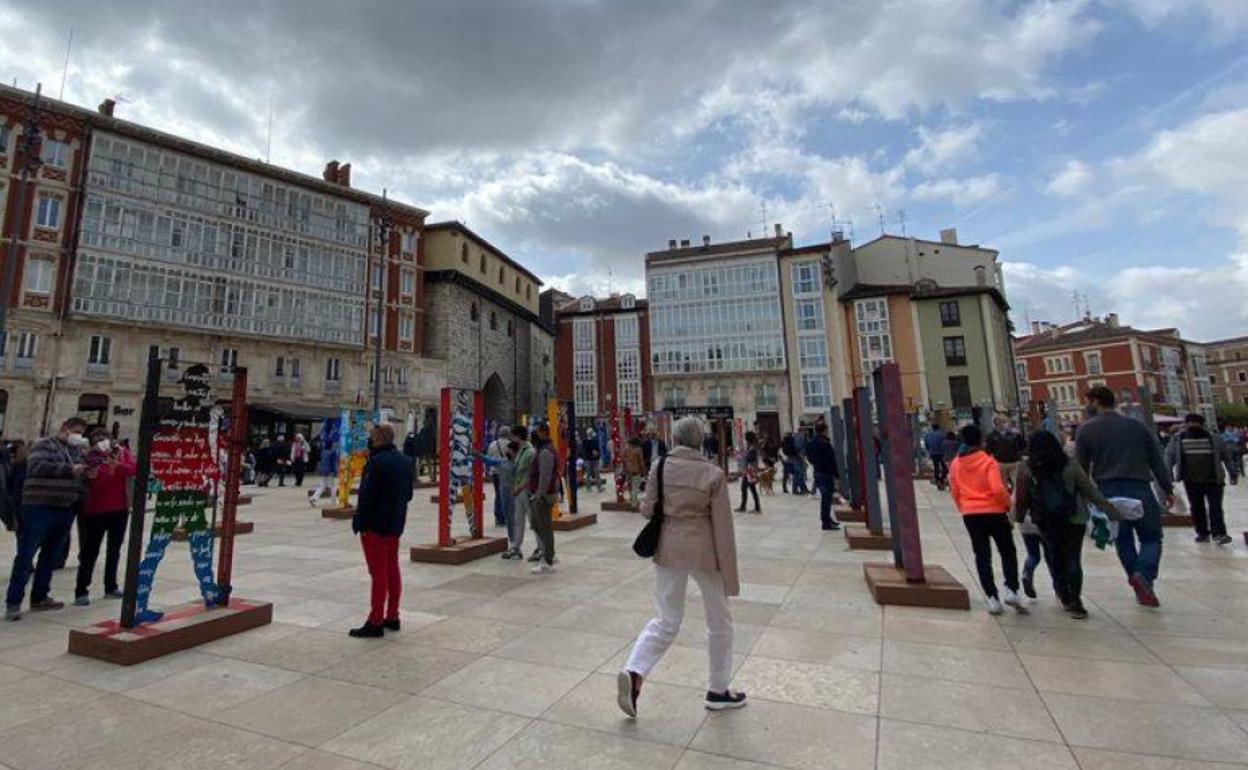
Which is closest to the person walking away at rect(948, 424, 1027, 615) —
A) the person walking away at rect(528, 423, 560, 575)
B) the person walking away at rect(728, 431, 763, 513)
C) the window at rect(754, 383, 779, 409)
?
the person walking away at rect(528, 423, 560, 575)

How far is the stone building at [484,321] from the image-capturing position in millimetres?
43000

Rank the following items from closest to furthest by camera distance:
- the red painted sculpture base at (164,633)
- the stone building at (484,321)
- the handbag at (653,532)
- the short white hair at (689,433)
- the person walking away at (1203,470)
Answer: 1. the handbag at (653,532)
2. the short white hair at (689,433)
3. the red painted sculpture base at (164,633)
4. the person walking away at (1203,470)
5. the stone building at (484,321)

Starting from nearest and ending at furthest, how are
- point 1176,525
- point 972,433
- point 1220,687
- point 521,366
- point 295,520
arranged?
1. point 1220,687
2. point 972,433
3. point 1176,525
4. point 295,520
5. point 521,366

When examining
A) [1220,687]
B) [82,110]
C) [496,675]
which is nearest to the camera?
[1220,687]

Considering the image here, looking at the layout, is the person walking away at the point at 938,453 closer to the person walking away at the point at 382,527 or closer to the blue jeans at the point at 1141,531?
the blue jeans at the point at 1141,531

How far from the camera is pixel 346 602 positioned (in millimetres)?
5930

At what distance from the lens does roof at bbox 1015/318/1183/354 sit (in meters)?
58.9

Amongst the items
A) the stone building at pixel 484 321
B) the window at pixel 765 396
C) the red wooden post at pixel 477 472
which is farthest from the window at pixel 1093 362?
the red wooden post at pixel 477 472

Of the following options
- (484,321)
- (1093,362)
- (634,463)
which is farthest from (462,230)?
(1093,362)

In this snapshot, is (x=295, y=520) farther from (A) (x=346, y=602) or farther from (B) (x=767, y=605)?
(B) (x=767, y=605)

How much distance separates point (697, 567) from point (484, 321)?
4587cm

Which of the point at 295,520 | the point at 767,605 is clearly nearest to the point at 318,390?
the point at 295,520

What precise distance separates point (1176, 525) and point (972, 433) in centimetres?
715

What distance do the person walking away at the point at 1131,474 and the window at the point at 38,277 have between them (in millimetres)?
39535
